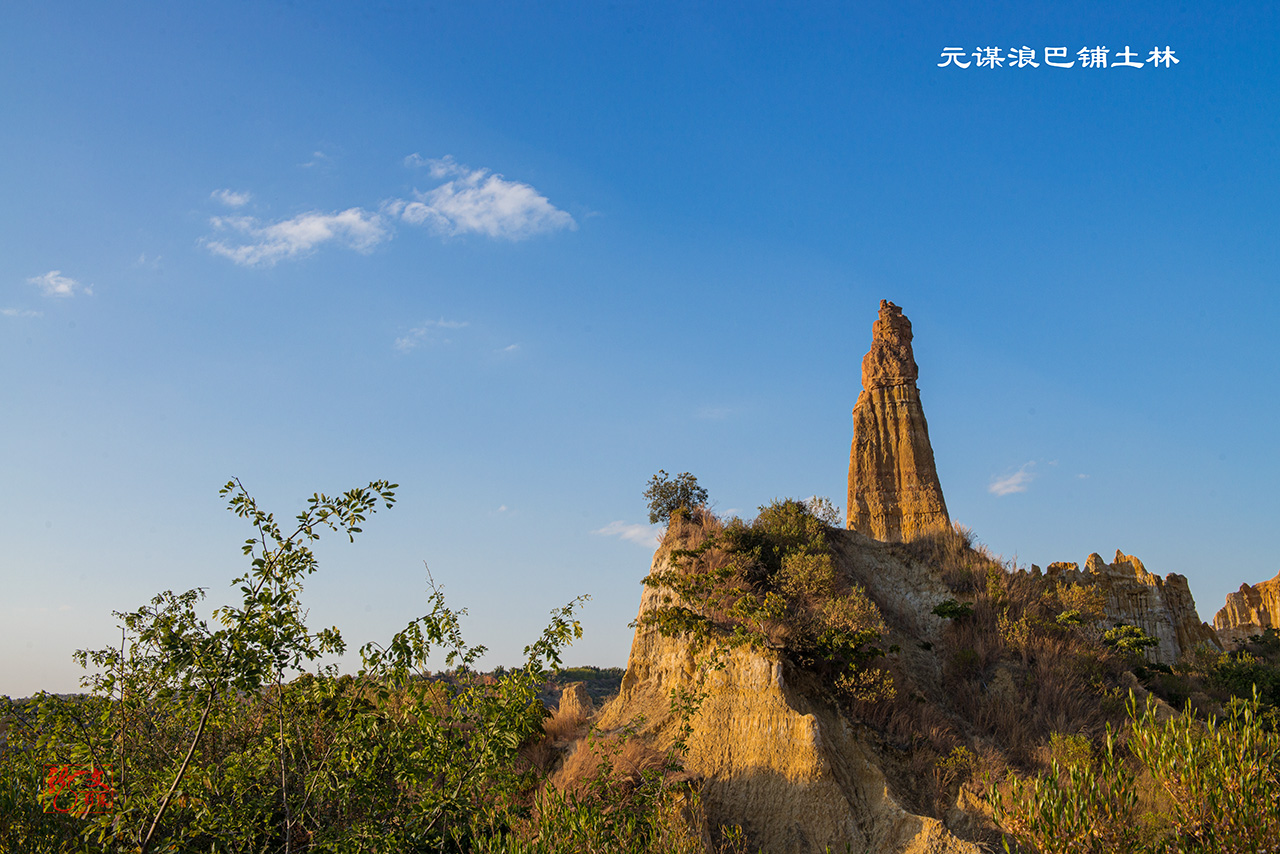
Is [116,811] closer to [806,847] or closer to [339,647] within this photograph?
[339,647]

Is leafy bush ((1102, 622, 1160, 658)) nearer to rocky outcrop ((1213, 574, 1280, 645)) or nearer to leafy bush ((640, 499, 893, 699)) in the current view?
leafy bush ((640, 499, 893, 699))

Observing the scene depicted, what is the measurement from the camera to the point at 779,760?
16.5 metres

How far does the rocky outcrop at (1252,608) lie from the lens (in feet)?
213

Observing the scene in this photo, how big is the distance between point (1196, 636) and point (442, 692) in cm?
4405

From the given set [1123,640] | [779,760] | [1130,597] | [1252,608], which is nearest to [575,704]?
[779,760]

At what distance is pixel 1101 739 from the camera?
19094mm

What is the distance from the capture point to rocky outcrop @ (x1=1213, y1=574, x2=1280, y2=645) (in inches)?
2554

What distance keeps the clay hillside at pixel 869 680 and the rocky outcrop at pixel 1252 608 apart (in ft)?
146

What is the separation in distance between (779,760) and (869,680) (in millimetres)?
3494

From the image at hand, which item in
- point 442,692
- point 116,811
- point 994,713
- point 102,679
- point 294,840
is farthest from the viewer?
point 994,713

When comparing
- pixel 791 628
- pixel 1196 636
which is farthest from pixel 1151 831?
pixel 1196 636

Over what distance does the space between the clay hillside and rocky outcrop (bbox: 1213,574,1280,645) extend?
44.6 meters

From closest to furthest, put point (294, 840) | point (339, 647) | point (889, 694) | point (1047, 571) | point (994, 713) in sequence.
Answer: point (339, 647) < point (294, 840) < point (889, 694) < point (994, 713) < point (1047, 571)

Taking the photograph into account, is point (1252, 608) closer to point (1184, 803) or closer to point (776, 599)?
point (776, 599)
